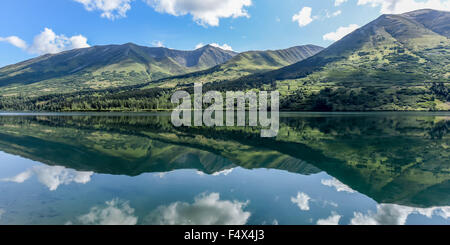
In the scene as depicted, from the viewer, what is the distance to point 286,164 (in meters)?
27.7

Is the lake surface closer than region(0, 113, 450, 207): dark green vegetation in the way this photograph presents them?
Yes

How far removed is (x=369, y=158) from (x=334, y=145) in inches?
382

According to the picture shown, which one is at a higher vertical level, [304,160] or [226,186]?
[304,160]

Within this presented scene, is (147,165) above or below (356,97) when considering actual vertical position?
below

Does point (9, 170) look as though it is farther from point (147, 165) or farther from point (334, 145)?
point (334, 145)

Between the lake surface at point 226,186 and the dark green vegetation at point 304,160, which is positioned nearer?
the lake surface at point 226,186

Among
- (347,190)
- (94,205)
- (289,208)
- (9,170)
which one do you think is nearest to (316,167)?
(347,190)

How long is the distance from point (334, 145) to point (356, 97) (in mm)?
184247

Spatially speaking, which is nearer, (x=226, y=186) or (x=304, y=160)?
(x=226, y=186)
